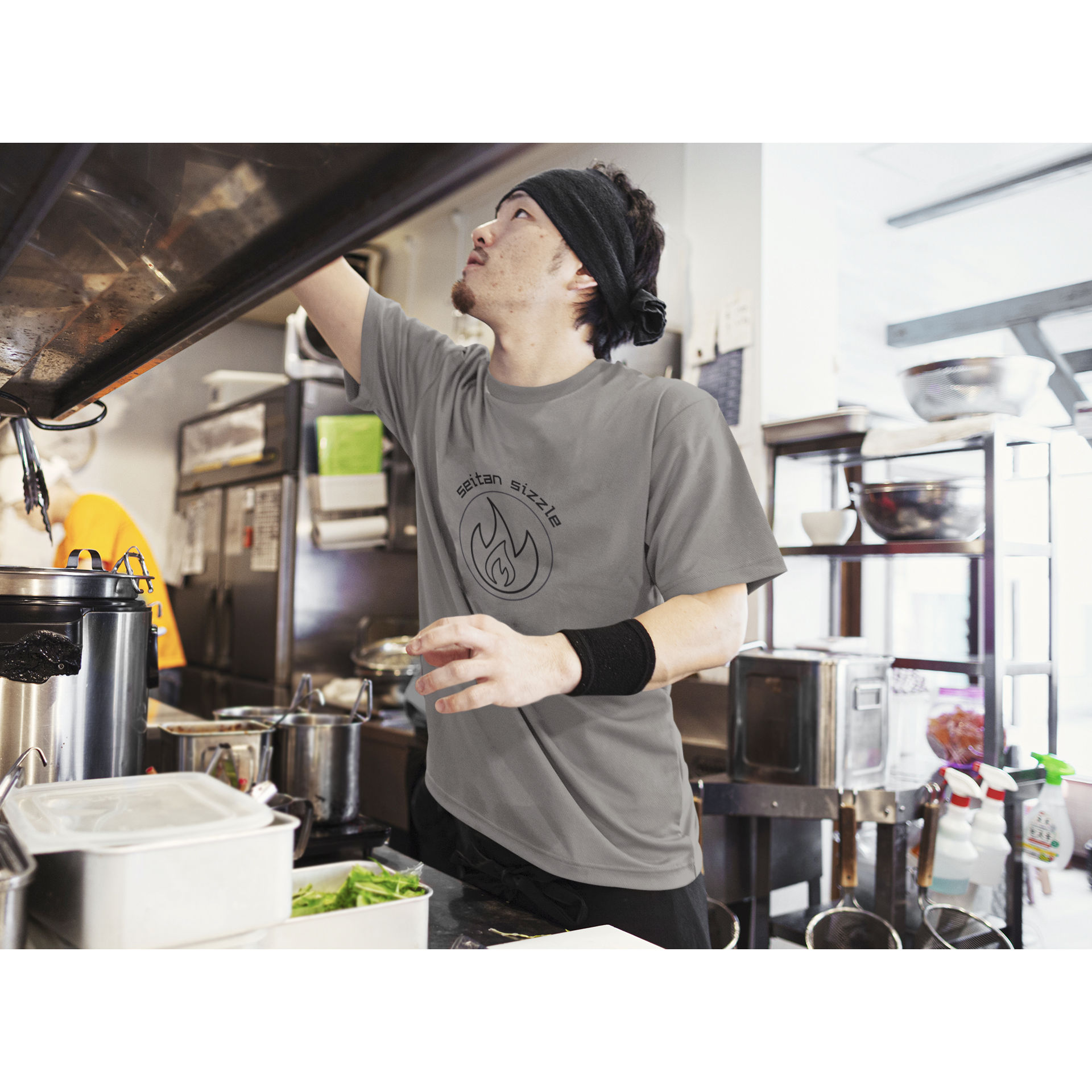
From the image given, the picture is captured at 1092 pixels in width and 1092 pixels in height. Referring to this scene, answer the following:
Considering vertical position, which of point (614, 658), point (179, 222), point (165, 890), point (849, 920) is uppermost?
point (179, 222)

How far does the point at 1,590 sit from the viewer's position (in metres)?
0.74

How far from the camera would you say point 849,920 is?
1715mm

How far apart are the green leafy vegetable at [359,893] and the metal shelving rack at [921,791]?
1046 millimetres

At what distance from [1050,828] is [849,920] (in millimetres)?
438

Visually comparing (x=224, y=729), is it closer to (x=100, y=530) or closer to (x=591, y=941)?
(x=591, y=941)

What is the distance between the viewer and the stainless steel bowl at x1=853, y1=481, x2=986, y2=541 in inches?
69.5

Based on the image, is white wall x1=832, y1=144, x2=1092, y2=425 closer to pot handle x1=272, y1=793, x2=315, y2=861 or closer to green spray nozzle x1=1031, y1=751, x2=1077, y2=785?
green spray nozzle x1=1031, y1=751, x2=1077, y2=785

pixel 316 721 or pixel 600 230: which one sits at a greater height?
pixel 600 230

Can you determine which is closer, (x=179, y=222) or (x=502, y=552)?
(x=179, y=222)

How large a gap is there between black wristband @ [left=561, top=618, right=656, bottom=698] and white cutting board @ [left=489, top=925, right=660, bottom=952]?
0.64ft

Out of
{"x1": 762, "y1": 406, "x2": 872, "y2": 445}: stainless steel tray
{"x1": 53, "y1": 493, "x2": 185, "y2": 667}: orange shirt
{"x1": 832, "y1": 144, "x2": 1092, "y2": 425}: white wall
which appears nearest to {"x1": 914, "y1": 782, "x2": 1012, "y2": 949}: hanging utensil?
{"x1": 762, "y1": 406, "x2": 872, "y2": 445}: stainless steel tray

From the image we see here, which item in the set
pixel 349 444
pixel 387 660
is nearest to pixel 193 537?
pixel 349 444
